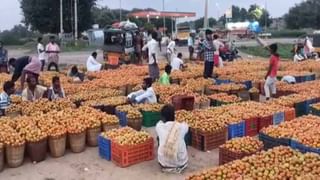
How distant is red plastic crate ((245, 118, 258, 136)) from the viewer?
902cm

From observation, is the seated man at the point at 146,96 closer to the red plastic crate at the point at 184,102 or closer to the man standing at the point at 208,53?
the red plastic crate at the point at 184,102

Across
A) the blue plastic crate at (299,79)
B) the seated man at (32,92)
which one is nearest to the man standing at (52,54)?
the seated man at (32,92)

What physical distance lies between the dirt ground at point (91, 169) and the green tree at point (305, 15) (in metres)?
77.6

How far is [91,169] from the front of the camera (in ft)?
24.5

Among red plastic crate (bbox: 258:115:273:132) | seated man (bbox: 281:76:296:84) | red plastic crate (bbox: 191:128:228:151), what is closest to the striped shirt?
red plastic crate (bbox: 191:128:228:151)

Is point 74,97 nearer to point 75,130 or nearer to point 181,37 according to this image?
point 75,130

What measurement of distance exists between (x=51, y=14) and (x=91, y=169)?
47326 mm

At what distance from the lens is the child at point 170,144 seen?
7.06m

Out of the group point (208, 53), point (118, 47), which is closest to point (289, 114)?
point (208, 53)

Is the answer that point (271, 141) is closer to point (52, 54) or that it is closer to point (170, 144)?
point (170, 144)

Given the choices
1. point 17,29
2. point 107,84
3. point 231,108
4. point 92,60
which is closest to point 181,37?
point 92,60

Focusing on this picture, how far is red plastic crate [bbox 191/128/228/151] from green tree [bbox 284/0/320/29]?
76.6 meters

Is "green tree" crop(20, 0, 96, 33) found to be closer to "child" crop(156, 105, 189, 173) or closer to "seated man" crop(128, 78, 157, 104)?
"seated man" crop(128, 78, 157, 104)

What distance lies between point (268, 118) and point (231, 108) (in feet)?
2.95
